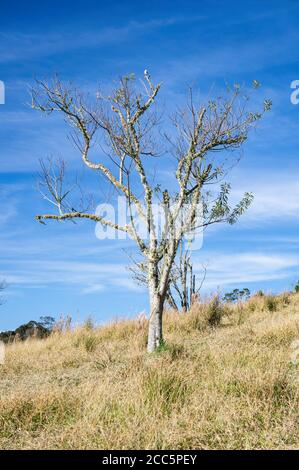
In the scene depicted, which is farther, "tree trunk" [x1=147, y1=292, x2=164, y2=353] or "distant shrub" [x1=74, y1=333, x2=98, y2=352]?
"distant shrub" [x1=74, y1=333, x2=98, y2=352]

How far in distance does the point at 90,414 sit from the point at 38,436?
0.75m

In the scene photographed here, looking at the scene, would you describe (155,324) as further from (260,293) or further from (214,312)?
(260,293)

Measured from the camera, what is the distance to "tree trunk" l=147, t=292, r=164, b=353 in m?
12.8

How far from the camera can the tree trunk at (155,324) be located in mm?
12789

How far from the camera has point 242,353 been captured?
9.38 meters

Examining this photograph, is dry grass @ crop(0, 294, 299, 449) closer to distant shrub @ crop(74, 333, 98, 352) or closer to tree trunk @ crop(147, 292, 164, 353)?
tree trunk @ crop(147, 292, 164, 353)

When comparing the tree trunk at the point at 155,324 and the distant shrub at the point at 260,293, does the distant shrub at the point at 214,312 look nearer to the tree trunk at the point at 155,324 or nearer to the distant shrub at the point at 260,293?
A: the distant shrub at the point at 260,293

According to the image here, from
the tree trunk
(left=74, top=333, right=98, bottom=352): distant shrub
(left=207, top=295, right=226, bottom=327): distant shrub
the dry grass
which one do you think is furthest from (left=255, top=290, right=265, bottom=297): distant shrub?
the dry grass

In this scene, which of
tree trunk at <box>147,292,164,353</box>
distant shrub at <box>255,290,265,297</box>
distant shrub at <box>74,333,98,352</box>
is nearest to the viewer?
tree trunk at <box>147,292,164,353</box>

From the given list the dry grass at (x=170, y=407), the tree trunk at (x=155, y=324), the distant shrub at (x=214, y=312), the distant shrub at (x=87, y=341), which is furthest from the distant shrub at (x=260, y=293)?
the dry grass at (x=170, y=407)

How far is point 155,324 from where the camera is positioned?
12.8m

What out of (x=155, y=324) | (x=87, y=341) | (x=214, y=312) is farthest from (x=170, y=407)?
(x=214, y=312)
